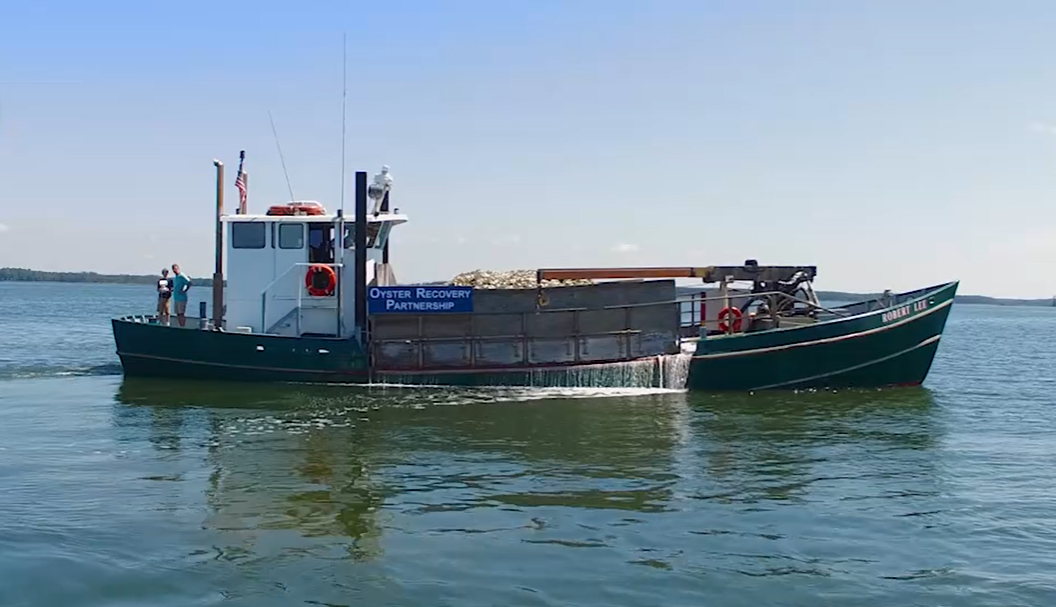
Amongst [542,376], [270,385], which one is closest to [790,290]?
[542,376]

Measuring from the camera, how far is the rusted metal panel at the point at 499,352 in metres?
18.7

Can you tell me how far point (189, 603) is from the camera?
A: 6.75m

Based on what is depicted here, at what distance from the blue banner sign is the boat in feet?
0.08

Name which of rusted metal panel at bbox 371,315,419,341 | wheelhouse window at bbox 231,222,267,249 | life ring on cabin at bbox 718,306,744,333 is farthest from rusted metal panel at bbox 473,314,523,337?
wheelhouse window at bbox 231,222,267,249

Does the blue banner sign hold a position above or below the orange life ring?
below

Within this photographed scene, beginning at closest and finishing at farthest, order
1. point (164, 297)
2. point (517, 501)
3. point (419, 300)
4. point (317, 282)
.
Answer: point (517, 501) < point (419, 300) < point (317, 282) < point (164, 297)

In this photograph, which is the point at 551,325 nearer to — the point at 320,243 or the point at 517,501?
the point at 320,243

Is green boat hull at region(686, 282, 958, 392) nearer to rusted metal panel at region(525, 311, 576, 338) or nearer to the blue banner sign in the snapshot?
rusted metal panel at region(525, 311, 576, 338)

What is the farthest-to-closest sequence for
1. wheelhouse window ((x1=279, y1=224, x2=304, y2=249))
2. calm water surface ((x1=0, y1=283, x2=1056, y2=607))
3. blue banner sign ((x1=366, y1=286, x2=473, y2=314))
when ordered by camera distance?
1. wheelhouse window ((x1=279, y1=224, x2=304, y2=249))
2. blue banner sign ((x1=366, y1=286, x2=473, y2=314))
3. calm water surface ((x1=0, y1=283, x2=1056, y2=607))

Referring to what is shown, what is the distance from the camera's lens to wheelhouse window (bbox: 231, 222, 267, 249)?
1944cm

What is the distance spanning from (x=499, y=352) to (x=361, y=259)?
10.6 feet

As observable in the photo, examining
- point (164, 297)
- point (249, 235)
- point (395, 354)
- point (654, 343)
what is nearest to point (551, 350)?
point (654, 343)

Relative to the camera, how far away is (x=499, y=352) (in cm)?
1875

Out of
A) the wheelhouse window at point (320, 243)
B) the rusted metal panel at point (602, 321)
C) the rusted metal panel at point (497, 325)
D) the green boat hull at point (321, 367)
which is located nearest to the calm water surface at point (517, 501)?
the green boat hull at point (321, 367)
